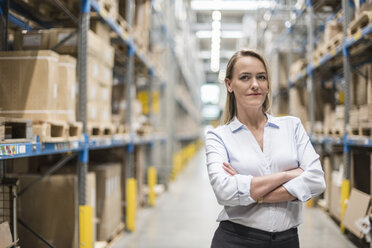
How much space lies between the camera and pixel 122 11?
625cm

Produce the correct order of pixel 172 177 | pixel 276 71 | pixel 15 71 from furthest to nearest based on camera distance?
pixel 172 177 → pixel 276 71 → pixel 15 71

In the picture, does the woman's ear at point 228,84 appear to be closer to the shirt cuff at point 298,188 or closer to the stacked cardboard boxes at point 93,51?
the shirt cuff at point 298,188

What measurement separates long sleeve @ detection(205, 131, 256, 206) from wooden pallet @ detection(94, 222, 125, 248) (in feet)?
9.20

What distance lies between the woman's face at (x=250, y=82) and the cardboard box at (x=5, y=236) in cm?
191

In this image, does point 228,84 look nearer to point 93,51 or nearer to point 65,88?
point 65,88

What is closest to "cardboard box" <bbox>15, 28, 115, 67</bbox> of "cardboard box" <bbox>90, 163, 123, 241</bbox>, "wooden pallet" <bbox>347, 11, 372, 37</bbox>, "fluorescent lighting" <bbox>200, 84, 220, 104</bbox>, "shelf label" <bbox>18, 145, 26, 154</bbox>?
"shelf label" <bbox>18, 145, 26, 154</bbox>

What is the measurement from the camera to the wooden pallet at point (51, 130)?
2779 millimetres

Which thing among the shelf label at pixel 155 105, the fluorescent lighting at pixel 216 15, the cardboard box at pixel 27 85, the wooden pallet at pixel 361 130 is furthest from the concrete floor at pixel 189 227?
the fluorescent lighting at pixel 216 15

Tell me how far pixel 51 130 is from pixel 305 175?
214 centimetres

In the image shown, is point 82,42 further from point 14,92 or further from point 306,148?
point 306,148

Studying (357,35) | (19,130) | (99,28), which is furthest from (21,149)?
(357,35)

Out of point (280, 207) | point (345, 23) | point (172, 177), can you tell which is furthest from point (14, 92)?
point (172, 177)

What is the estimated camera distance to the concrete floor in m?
4.80

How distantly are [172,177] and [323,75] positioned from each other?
531 centimetres
